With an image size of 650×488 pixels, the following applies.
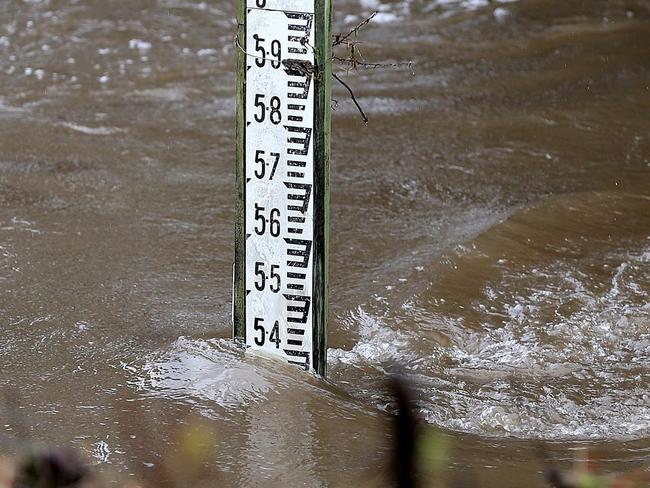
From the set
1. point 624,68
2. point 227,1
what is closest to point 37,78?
point 227,1

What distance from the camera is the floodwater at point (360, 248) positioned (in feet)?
10.2

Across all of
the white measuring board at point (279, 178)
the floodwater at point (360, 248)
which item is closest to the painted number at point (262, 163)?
the white measuring board at point (279, 178)

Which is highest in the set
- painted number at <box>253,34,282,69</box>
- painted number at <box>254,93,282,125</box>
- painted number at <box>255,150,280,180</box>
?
painted number at <box>253,34,282,69</box>

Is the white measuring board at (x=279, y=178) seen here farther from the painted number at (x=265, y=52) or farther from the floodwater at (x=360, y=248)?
the floodwater at (x=360, y=248)

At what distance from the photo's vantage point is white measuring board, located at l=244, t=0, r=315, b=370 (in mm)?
3115

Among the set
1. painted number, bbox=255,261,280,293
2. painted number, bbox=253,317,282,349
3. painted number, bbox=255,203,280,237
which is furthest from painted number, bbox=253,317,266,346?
painted number, bbox=255,203,280,237

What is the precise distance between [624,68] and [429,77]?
130 cm

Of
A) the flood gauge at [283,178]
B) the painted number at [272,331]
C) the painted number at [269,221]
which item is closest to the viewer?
the flood gauge at [283,178]

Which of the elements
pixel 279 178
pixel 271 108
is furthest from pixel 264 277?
pixel 271 108

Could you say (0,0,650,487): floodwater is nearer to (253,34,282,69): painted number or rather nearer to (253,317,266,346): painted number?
(253,317,266,346): painted number

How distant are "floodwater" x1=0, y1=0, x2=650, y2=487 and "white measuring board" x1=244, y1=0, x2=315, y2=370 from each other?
15 centimetres

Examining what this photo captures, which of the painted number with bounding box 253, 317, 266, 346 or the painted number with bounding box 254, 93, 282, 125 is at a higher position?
the painted number with bounding box 254, 93, 282, 125

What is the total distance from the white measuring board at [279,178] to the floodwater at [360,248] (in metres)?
0.15

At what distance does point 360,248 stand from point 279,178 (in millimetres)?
1534
